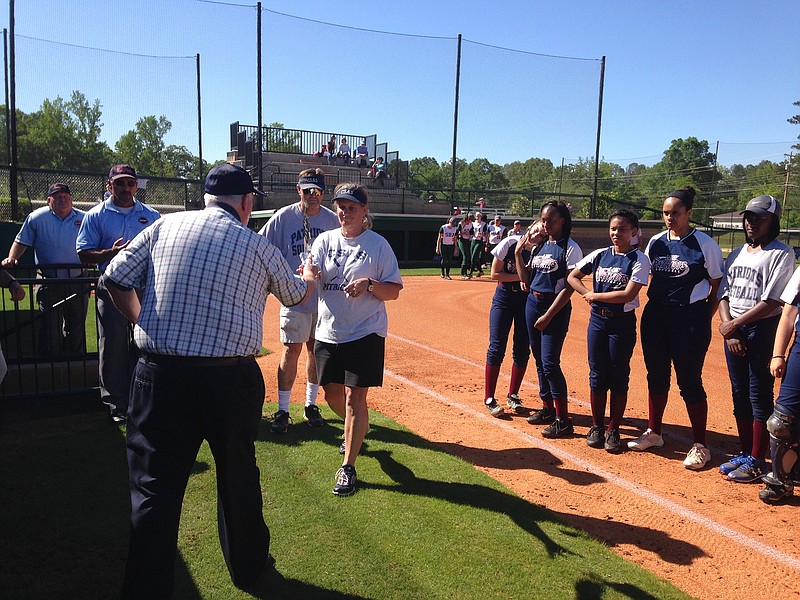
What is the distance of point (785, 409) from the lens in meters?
4.13

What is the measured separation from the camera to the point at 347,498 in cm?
405

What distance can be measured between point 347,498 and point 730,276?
3353 millimetres

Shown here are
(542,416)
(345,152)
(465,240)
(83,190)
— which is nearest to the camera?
(542,416)

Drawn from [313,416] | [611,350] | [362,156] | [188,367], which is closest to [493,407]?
[611,350]

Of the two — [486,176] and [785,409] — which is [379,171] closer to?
[785,409]

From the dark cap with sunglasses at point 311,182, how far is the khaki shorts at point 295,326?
1.05 m

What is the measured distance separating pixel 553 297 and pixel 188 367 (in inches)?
144

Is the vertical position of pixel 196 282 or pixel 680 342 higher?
pixel 196 282

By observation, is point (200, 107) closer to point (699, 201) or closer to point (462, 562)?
point (462, 562)

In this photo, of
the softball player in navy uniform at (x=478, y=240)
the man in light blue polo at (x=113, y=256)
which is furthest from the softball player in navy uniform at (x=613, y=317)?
the softball player in navy uniform at (x=478, y=240)

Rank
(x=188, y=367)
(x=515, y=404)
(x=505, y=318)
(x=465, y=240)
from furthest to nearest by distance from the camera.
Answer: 1. (x=465, y=240)
2. (x=515, y=404)
3. (x=505, y=318)
4. (x=188, y=367)

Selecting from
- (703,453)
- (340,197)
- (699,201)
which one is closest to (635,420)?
(703,453)

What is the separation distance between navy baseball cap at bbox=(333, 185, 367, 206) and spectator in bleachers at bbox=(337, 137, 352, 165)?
29.1m

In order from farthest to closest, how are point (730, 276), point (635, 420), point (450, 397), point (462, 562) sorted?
1. point (450, 397)
2. point (635, 420)
3. point (730, 276)
4. point (462, 562)
